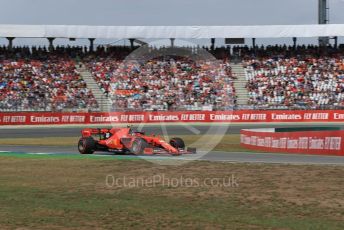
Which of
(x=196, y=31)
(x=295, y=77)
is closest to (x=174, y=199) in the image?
(x=295, y=77)

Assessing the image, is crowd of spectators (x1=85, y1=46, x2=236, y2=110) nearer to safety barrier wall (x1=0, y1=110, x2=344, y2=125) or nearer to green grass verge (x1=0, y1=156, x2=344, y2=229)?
safety barrier wall (x1=0, y1=110, x2=344, y2=125)

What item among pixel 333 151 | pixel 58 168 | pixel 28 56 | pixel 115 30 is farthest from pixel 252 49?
pixel 58 168

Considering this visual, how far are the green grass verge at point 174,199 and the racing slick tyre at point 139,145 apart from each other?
332cm

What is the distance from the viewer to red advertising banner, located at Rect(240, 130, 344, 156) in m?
22.7

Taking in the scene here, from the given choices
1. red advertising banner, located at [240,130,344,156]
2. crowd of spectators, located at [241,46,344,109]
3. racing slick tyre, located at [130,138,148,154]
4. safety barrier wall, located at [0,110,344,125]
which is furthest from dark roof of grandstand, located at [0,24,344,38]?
racing slick tyre, located at [130,138,148,154]

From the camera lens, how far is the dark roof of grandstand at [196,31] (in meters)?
56.8

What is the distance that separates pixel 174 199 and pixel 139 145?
31.1 ft

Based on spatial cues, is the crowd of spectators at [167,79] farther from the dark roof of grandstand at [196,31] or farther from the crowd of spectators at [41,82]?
the dark roof of grandstand at [196,31]

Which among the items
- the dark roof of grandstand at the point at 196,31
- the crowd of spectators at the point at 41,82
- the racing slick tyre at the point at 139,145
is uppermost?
the dark roof of grandstand at the point at 196,31

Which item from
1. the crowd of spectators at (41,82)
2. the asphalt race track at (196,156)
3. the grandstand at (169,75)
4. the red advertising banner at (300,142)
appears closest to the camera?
the asphalt race track at (196,156)

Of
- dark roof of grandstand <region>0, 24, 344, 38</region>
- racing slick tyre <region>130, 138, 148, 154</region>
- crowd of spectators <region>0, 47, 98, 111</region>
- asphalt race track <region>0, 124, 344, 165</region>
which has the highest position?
dark roof of grandstand <region>0, 24, 344, 38</region>

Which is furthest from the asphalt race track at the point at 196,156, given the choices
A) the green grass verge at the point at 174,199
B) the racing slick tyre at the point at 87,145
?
the green grass verge at the point at 174,199

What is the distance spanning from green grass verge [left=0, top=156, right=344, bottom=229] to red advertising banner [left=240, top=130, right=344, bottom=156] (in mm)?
5519

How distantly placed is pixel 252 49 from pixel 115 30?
12.5 metres
